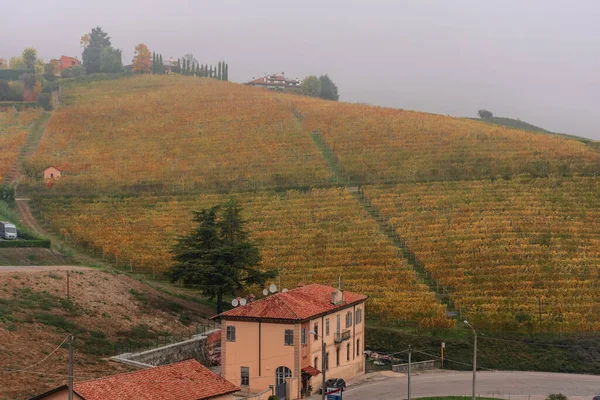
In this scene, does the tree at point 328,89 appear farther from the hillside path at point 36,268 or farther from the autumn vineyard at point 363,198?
the hillside path at point 36,268

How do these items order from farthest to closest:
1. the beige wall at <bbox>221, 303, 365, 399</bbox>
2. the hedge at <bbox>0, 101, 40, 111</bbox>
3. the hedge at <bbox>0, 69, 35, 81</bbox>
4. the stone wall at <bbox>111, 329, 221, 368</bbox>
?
the hedge at <bbox>0, 69, 35, 81</bbox> → the hedge at <bbox>0, 101, 40, 111</bbox> → the stone wall at <bbox>111, 329, 221, 368</bbox> → the beige wall at <bbox>221, 303, 365, 399</bbox>

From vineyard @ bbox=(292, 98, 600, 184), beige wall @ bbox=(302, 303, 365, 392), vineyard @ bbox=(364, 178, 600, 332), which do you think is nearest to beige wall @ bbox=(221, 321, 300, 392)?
beige wall @ bbox=(302, 303, 365, 392)

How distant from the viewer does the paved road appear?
44219mm

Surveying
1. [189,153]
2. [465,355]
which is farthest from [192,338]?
[189,153]

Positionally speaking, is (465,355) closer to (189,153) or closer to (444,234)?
(444,234)

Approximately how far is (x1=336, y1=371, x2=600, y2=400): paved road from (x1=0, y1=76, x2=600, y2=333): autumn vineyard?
19.7ft

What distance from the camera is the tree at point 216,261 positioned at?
55781 mm

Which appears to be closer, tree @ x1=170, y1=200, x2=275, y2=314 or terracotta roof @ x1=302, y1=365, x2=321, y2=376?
terracotta roof @ x1=302, y1=365, x2=321, y2=376

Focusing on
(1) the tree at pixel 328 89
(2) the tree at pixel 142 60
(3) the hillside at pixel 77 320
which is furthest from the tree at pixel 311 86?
(3) the hillside at pixel 77 320

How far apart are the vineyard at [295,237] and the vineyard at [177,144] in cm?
480

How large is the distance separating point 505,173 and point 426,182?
8.03 meters

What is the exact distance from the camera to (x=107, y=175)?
305 ft

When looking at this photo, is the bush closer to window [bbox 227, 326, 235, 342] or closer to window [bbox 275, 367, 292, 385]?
window [bbox 227, 326, 235, 342]

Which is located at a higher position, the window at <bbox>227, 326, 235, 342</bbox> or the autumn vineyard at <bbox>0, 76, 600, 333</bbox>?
the autumn vineyard at <bbox>0, 76, 600, 333</bbox>
